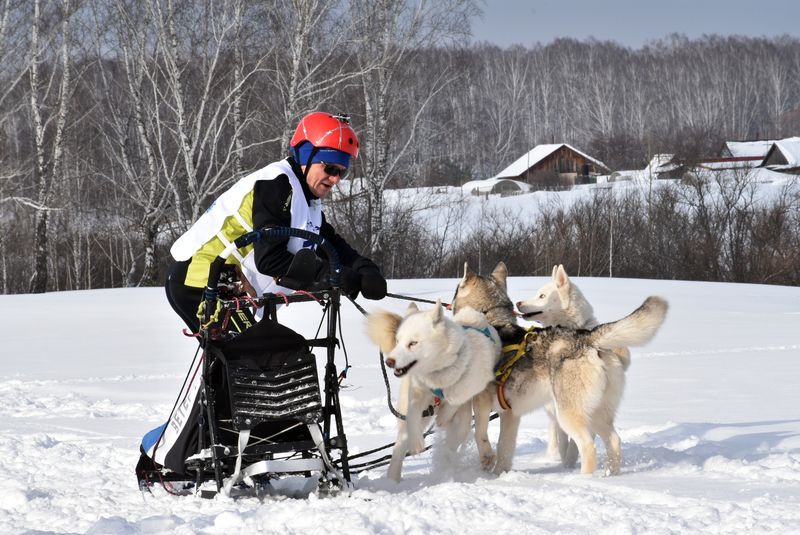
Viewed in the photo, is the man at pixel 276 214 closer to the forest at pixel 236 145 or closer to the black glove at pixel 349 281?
the black glove at pixel 349 281

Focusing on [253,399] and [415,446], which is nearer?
[253,399]

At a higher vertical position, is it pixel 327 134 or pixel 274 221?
pixel 327 134

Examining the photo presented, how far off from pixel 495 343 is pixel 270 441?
125cm

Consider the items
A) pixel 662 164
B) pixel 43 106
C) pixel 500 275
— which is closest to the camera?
pixel 500 275

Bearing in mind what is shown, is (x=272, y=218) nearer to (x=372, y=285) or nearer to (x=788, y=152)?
(x=372, y=285)

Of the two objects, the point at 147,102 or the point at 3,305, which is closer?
the point at 3,305

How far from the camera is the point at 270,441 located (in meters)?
3.61

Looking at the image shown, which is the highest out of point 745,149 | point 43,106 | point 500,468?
point 745,149

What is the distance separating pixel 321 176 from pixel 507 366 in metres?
1.29

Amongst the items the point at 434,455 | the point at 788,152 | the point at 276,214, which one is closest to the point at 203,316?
the point at 276,214

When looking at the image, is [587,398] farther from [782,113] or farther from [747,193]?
[782,113]

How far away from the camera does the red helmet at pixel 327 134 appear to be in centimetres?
371

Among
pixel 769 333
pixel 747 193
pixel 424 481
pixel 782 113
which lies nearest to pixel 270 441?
pixel 424 481

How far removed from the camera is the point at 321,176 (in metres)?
3.77
